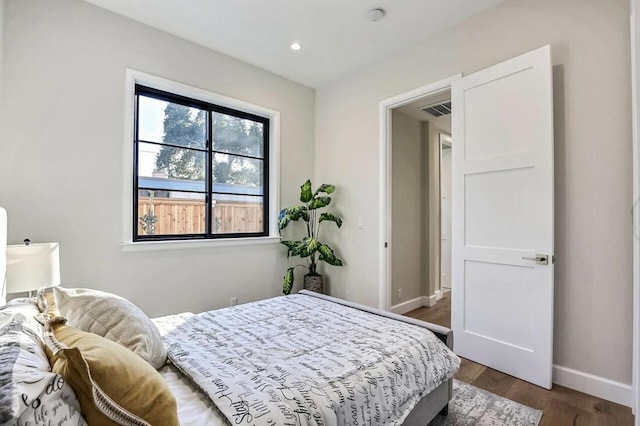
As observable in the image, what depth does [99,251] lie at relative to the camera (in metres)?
2.52

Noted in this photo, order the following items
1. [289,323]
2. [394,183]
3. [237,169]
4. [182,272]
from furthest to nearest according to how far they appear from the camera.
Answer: [394,183]
[237,169]
[182,272]
[289,323]

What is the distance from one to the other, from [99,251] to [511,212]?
3.31 meters

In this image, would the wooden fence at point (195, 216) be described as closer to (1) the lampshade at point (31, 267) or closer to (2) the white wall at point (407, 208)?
(1) the lampshade at point (31, 267)

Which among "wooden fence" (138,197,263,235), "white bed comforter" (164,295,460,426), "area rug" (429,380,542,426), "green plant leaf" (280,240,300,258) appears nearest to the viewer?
"white bed comforter" (164,295,460,426)

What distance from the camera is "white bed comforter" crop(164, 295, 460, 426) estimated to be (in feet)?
3.45

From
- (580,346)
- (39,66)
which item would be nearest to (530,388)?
(580,346)

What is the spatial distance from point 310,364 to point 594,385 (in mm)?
2056

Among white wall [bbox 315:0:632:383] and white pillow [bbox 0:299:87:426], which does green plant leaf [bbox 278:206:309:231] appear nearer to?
white wall [bbox 315:0:632:383]

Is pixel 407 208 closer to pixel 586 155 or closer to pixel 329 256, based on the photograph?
pixel 329 256

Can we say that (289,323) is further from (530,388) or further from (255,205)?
(255,205)

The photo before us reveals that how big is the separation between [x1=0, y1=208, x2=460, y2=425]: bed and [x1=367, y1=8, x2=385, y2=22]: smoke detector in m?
2.43

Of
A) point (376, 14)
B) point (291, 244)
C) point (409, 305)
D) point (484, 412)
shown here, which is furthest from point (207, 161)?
point (484, 412)

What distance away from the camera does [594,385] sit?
202 centimetres

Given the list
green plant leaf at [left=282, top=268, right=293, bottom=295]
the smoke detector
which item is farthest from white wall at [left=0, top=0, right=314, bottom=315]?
the smoke detector
